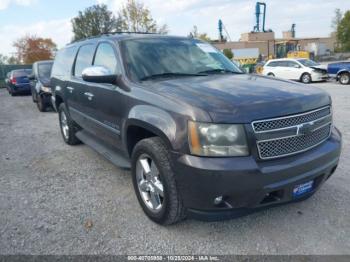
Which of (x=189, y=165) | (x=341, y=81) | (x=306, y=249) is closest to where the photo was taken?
(x=189, y=165)

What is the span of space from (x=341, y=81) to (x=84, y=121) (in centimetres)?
1643

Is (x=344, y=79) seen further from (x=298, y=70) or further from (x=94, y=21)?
(x=94, y=21)

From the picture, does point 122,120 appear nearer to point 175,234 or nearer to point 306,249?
point 175,234

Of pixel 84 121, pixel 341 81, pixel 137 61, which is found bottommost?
pixel 341 81

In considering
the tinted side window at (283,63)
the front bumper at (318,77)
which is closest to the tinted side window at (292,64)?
the tinted side window at (283,63)

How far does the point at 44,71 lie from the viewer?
36.6 feet

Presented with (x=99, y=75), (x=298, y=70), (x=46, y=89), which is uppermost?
(x=99, y=75)

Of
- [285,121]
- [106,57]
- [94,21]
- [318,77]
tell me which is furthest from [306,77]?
[94,21]

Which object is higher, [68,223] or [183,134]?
[183,134]

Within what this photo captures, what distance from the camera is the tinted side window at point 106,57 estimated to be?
3829mm

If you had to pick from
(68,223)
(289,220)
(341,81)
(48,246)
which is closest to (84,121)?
(68,223)

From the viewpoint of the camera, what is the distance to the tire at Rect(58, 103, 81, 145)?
5.88m

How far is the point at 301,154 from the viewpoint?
279 cm

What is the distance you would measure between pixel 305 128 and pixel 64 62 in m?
4.66
